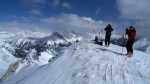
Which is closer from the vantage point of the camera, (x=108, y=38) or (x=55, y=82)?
(x=55, y=82)

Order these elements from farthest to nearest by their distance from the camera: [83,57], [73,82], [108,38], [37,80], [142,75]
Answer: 1. [108,38]
2. [83,57]
3. [37,80]
4. [142,75]
5. [73,82]

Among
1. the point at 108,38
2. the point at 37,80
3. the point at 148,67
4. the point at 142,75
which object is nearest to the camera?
the point at 142,75

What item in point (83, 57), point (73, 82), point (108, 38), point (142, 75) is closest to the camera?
point (73, 82)

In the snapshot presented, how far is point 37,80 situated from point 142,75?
7.94 m

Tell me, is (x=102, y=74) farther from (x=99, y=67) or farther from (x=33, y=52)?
(x=33, y=52)

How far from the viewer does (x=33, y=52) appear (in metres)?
109

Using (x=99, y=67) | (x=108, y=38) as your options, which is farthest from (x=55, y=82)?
(x=108, y=38)

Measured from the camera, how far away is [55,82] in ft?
45.1

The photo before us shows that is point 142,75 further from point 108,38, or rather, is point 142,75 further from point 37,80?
point 108,38

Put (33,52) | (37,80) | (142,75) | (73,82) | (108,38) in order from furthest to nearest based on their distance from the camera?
(33,52) < (108,38) < (37,80) < (142,75) < (73,82)

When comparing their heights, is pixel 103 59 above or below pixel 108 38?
below

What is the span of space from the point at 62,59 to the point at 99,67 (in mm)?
4595

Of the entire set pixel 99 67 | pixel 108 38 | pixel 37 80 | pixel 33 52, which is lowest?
pixel 33 52

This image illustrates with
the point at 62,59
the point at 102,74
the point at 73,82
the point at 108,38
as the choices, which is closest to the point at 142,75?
the point at 102,74
